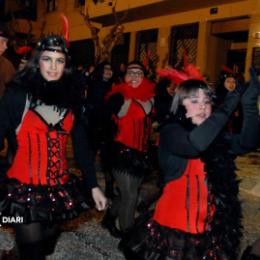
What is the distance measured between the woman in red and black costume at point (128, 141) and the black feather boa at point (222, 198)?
60.2 inches

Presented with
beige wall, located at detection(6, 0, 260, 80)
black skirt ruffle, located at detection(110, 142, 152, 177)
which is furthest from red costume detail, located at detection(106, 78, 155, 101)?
beige wall, located at detection(6, 0, 260, 80)

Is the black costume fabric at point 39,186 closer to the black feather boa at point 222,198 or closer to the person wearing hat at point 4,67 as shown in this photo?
the black feather boa at point 222,198

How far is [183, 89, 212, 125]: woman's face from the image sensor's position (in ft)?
8.42

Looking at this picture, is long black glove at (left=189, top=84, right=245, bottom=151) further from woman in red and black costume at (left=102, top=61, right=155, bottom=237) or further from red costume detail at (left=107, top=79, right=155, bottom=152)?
red costume detail at (left=107, top=79, right=155, bottom=152)

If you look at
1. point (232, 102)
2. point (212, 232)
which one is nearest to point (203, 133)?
point (232, 102)

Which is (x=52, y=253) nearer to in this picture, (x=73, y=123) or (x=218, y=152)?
(x=73, y=123)

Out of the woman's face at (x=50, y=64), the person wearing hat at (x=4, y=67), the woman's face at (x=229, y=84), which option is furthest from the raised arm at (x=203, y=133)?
the woman's face at (x=229, y=84)

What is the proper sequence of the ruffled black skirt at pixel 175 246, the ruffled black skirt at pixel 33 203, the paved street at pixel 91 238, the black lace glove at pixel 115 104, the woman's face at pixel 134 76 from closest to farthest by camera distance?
the ruffled black skirt at pixel 175 246 < the ruffled black skirt at pixel 33 203 < the paved street at pixel 91 238 < the black lace glove at pixel 115 104 < the woman's face at pixel 134 76

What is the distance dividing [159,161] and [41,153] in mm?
779

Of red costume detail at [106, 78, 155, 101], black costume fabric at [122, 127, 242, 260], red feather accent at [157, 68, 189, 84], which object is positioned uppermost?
red feather accent at [157, 68, 189, 84]

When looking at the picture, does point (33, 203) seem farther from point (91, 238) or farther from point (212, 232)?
point (91, 238)

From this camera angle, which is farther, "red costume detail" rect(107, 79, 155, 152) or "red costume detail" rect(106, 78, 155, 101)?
"red costume detail" rect(106, 78, 155, 101)

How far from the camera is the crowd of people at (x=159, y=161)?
2.44 metres

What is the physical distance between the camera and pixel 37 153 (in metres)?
2.82
